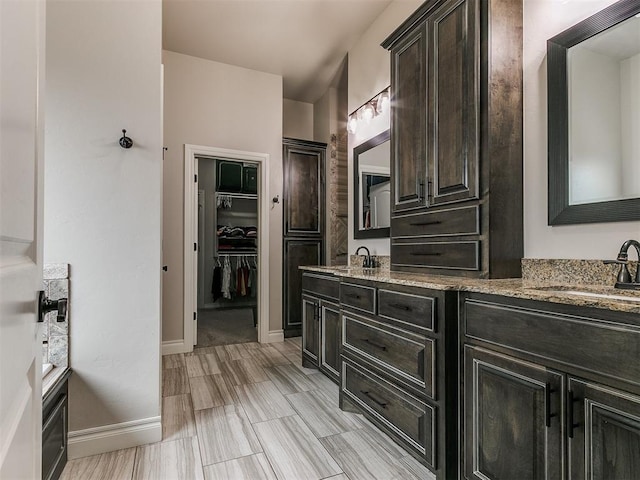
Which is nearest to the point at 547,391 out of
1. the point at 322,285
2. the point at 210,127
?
the point at 322,285

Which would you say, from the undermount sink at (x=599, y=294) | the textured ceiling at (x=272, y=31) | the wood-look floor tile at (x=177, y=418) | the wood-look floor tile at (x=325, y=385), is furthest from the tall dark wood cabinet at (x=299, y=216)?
the undermount sink at (x=599, y=294)

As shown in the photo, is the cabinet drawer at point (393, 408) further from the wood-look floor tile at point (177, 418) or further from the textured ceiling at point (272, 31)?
the textured ceiling at point (272, 31)

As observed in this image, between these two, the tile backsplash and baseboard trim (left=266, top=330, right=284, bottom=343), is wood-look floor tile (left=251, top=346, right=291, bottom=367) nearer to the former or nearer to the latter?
baseboard trim (left=266, top=330, right=284, bottom=343)

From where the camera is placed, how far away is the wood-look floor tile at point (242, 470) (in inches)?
64.9

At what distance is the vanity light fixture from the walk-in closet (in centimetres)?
301

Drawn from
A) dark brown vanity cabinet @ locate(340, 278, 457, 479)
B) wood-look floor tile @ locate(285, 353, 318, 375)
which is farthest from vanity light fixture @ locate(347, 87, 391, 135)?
wood-look floor tile @ locate(285, 353, 318, 375)

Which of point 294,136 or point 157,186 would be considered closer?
point 157,186

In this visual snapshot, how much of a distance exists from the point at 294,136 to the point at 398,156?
2.69 metres

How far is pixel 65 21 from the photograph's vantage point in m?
1.82

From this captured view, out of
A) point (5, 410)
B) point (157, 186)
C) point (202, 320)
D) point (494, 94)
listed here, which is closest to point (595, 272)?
point (494, 94)

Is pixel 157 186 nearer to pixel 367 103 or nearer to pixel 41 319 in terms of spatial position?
pixel 41 319

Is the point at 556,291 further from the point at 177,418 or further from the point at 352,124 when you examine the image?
the point at 352,124

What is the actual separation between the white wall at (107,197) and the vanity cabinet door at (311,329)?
1.28 meters

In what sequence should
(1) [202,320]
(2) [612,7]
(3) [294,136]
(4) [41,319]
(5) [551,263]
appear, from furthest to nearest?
1. (1) [202,320]
2. (3) [294,136]
3. (5) [551,263]
4. (2) [612,7]
5. (4) [41,319]
